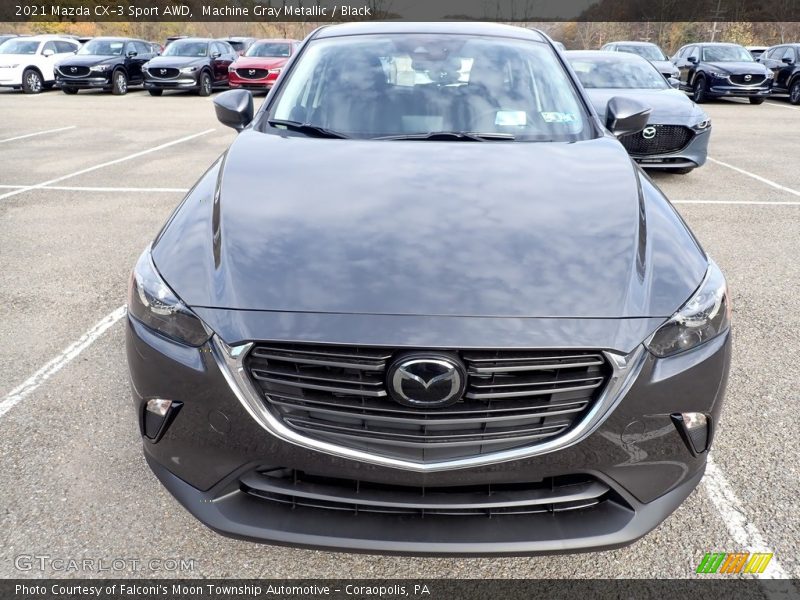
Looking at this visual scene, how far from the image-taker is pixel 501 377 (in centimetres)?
181

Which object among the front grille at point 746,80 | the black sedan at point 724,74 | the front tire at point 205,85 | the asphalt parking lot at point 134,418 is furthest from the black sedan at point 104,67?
the front grille at point 746,80

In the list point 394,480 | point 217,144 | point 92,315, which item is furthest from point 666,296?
point 217,144

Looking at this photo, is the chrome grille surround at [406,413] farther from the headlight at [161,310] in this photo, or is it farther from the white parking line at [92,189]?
the white parking line at [92,189]

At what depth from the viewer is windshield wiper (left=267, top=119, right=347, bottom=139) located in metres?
3.07

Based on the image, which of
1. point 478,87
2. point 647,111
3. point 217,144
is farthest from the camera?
point 217,144

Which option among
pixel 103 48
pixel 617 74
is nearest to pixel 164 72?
pixel 103 48

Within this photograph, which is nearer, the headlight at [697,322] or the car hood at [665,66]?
the headlight at [697,322]

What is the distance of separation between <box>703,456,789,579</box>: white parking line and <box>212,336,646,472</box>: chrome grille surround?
37.5 inches

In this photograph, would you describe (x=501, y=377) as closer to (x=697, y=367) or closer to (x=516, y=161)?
(x=697, y=367)

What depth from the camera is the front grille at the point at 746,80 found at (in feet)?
56.4

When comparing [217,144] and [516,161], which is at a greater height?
[516,161]

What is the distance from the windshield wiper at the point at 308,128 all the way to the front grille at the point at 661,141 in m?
5.65

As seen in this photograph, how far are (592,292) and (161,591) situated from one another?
1.61 m

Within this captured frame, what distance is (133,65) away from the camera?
20312 millimetres
